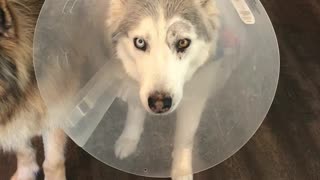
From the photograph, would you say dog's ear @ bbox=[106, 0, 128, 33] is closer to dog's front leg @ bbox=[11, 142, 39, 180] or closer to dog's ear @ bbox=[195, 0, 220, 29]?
dog's ear @ bbox=[195, 0, 220, 29]

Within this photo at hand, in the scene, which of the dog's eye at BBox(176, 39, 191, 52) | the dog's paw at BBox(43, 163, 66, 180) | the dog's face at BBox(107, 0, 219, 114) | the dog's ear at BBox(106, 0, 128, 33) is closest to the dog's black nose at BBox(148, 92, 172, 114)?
the dog's face at BBox(107, 0, 219, 114)

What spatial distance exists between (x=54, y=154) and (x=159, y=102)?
19.0 inches

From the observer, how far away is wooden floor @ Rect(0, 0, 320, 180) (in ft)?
5.30

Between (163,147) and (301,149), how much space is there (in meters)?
0.65

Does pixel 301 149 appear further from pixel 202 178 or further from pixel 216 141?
pixel 216 141

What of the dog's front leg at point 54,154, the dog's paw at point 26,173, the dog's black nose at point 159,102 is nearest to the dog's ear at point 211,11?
the dog's black nose at point 159,102

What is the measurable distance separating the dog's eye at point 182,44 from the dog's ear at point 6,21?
1.32 ft

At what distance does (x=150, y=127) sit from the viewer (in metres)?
1.32

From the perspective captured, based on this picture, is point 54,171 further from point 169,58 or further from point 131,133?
point 169,58

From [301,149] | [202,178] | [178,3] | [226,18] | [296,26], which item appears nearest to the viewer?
[178,3]

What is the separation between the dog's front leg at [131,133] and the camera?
1314 mm

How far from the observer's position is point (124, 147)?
1.31m

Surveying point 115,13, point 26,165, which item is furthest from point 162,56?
point 26,165

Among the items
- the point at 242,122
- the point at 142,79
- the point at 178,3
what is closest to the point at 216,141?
the point at 242,122
